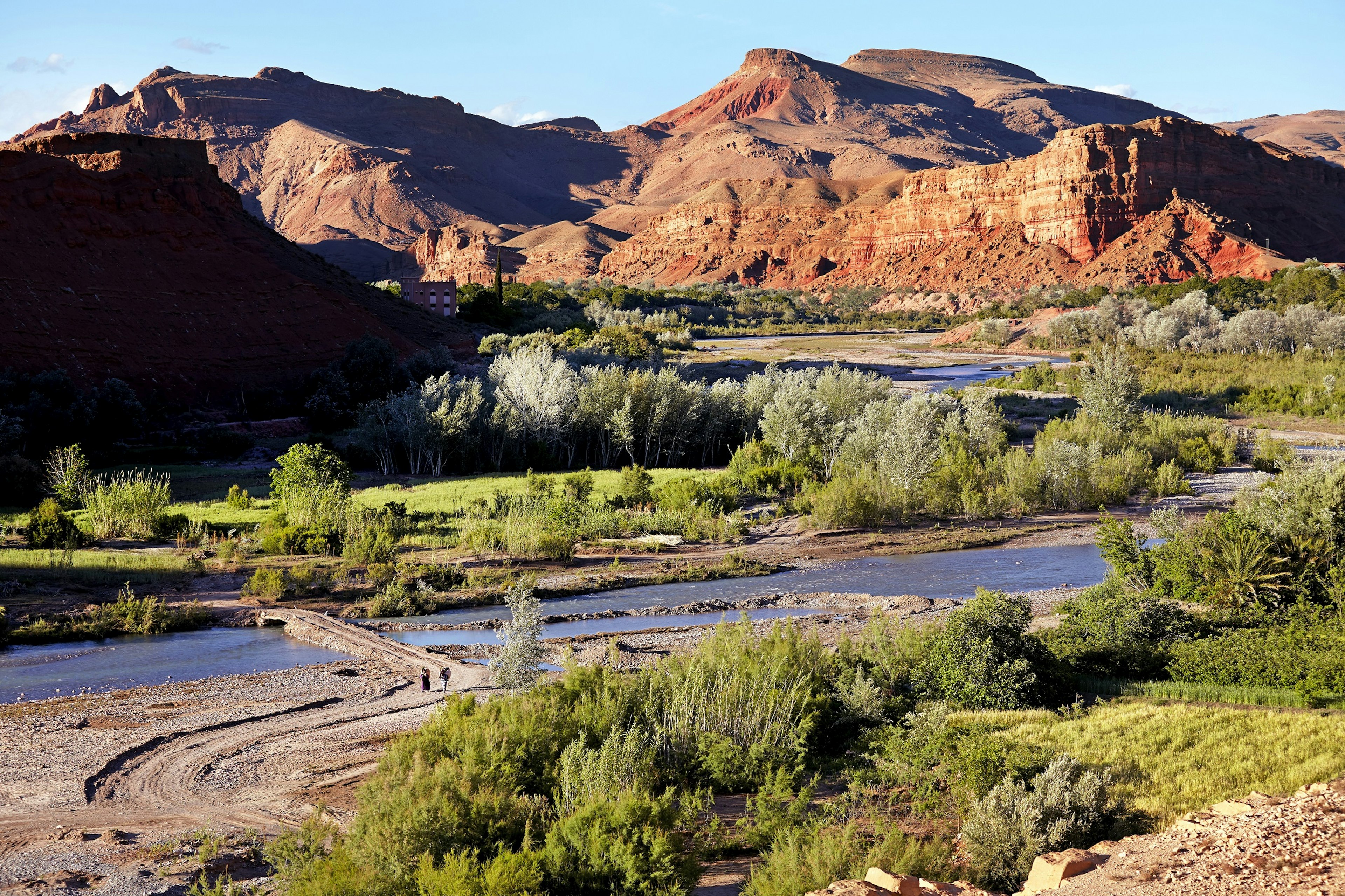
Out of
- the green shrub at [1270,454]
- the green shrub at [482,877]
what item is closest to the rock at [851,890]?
the green shrub at [482,877]

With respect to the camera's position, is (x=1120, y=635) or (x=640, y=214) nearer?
(x=1120, y=635)

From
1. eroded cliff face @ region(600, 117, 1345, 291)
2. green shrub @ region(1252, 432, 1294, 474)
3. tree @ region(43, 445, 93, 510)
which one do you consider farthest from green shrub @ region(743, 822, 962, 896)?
eroded cliff face @ region(600, 117, 1345, 291)

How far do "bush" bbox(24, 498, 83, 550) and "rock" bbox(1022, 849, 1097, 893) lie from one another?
56.5ft

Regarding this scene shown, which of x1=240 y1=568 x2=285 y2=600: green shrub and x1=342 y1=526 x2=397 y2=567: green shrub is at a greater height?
x1=342 y1=526 x2=397 y2=567: green shrub

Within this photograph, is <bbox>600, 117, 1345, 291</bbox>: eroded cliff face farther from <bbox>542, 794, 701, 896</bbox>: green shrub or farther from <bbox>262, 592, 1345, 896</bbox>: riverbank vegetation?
<bbox>542, 794, 701, 896</bbox>: green shrub

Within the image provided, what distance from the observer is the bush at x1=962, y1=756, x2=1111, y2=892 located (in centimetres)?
709

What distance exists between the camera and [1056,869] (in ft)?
21.4

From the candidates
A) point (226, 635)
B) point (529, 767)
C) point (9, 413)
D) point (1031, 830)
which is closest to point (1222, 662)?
point (1031, 830)

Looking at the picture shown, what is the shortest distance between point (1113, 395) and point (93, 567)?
83.8ft

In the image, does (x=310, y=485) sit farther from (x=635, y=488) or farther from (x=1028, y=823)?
(x=1028, y=823)

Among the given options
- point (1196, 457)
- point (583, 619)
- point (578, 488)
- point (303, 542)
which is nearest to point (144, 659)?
point (583, 619)

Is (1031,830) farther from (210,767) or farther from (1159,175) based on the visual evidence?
(1159,175)

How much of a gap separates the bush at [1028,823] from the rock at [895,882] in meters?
0.90

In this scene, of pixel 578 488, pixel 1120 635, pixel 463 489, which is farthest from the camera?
pixel 463 489
